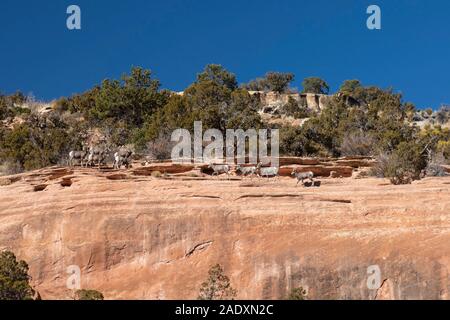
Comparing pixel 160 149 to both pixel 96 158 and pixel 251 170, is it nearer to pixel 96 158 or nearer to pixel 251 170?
pixel 96 158

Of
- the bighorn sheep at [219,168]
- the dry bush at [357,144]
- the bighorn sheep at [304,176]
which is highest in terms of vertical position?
the dry bush at [357,144]

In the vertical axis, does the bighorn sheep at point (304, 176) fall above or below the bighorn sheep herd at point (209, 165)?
below

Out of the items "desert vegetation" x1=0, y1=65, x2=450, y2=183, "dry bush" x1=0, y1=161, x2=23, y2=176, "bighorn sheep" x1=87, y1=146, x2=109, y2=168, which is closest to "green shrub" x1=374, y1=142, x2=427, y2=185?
"desert vegetation" x1=0, y1=65, x2=450, y2=183

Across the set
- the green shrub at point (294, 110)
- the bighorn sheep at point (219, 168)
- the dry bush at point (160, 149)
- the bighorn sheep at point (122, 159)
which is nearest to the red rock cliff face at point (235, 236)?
the bighorn sheep at point (219, 168)

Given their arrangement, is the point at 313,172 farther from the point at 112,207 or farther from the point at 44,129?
the point at 44,129

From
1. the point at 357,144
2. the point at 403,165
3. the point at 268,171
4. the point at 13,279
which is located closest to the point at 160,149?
the point at 268,171

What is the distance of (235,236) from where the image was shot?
2553 cm

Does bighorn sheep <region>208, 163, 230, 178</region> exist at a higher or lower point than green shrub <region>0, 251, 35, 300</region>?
higher

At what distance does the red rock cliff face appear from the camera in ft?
77.6

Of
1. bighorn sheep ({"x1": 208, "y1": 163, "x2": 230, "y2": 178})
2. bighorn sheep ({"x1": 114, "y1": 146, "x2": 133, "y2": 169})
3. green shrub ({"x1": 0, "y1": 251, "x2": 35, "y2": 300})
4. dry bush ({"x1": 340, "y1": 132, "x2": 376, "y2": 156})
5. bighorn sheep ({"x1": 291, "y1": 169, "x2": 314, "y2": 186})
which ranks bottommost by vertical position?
green shrub ({"x1": 0, "y1": 251, "x2": 35, "y2": 300})

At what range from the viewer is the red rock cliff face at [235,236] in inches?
931

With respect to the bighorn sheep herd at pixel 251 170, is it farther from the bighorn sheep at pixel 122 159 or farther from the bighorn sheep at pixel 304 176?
the bighorn sheep at pixel 122 159

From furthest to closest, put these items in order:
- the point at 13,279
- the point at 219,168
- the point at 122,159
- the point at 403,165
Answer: the point at 122,159, the point at 219,168, the point at 403,165, the point at 13,279

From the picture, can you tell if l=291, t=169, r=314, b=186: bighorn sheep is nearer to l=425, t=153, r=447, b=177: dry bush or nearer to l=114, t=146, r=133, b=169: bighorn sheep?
l=425, t=153, r=447, b=177: dry bush
